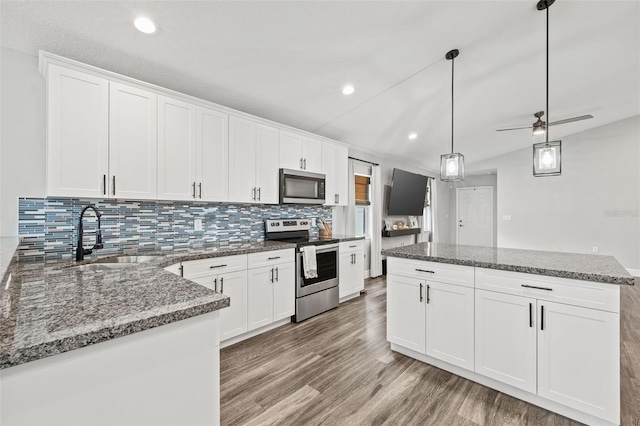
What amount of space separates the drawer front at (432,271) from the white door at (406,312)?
6 centimetres

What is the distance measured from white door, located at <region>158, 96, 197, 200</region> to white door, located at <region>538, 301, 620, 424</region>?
9.68 ft

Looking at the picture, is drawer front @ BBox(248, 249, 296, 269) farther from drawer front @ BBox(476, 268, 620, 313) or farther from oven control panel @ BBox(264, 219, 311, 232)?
drawer front @ BBox(476, 268, 620, 313)

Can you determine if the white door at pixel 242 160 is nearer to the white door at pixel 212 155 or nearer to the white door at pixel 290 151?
the white door at pixel 212 155

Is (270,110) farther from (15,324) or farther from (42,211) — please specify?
(15,324)

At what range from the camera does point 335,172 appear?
421 cm

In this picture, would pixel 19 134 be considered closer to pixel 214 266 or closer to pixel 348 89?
pixel 214 266

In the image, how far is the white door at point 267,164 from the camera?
3.24 m

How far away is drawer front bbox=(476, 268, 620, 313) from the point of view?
1.62 metres

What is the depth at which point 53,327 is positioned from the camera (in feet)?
2.60

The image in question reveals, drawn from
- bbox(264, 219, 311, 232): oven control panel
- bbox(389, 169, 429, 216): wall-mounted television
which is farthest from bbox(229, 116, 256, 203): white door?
bbox(389, 169, 429, 216): wall-mounted television

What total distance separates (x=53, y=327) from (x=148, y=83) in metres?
2.27

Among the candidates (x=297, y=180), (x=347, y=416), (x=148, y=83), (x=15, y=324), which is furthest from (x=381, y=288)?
(x=15, y=324)

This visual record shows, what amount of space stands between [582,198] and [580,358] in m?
6.29

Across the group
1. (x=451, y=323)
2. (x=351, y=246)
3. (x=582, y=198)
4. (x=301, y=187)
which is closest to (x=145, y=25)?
(x=301, y=187)
